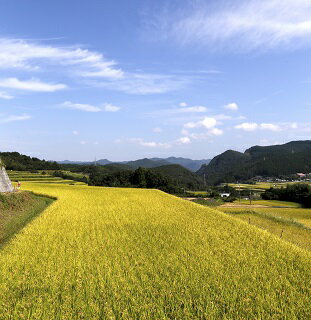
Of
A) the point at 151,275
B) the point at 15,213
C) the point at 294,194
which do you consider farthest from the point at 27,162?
the point at 151,275

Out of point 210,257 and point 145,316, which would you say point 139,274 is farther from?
point 210,257

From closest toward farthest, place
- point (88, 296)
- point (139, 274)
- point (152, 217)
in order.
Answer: point (88, 296), point (139, 274), point (152, 217)

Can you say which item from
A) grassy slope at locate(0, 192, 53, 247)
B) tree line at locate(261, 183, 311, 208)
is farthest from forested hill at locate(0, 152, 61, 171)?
tree line at locate(261, 183, 311, 208)

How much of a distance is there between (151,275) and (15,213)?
13.8 m

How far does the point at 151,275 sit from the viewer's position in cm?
722

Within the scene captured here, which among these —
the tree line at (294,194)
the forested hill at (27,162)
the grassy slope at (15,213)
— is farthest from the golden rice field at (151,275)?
the forested hill at (27,162)

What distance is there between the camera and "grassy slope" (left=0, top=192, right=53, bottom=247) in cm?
1351

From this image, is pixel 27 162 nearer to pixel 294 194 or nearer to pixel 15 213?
pixel 15 213

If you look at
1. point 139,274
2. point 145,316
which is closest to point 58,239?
point 139,274

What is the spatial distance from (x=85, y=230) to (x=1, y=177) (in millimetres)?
15147

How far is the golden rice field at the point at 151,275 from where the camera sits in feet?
18.2

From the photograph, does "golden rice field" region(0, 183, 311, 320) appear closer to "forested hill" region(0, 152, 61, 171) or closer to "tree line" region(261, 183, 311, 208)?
"tree line" region(261, 183, 311, 208)

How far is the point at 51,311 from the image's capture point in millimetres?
5410

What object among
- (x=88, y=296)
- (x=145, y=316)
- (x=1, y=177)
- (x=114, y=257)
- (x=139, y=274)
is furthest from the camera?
(x=1, y=177)
